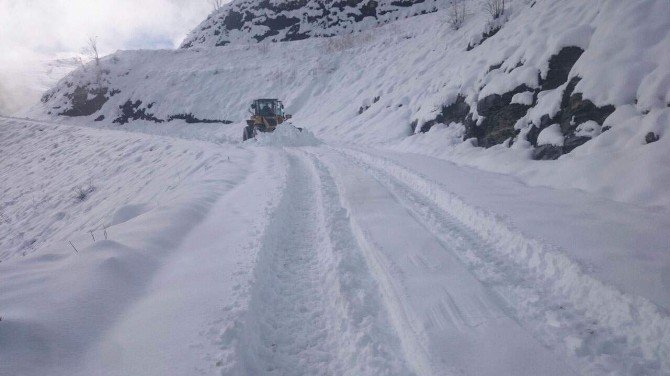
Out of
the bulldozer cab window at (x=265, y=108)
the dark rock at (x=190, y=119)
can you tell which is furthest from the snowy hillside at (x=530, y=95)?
the dark rock at (x=190, y=119)

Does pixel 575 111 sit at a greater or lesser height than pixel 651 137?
greater

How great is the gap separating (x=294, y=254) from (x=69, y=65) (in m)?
114

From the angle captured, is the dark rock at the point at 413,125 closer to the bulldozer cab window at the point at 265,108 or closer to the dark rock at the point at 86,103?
the bulldozer cab window at the point at 265,108

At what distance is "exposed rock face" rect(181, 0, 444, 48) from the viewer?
37281 mm

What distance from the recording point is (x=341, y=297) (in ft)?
10.5

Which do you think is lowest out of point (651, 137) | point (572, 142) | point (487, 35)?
point (572, 142)

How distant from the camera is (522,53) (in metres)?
9.23

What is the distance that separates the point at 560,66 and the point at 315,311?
830cm

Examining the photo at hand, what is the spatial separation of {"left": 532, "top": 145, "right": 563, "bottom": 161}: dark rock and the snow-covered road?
1.66 metres

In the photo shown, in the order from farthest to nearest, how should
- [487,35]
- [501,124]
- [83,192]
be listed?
[487,35], [83,192], [501,124]

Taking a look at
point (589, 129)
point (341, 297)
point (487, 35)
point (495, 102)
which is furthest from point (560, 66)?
point (341, 297)

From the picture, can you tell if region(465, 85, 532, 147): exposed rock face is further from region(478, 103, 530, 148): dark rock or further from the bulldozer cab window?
the bulldozer cab window

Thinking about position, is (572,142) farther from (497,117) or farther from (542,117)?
(497,117)

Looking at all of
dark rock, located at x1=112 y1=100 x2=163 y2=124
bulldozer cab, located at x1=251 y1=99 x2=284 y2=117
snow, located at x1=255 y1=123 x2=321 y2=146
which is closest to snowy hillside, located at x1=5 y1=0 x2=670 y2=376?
snow, located at x1=255 y1=123 x2=321 y2=146
